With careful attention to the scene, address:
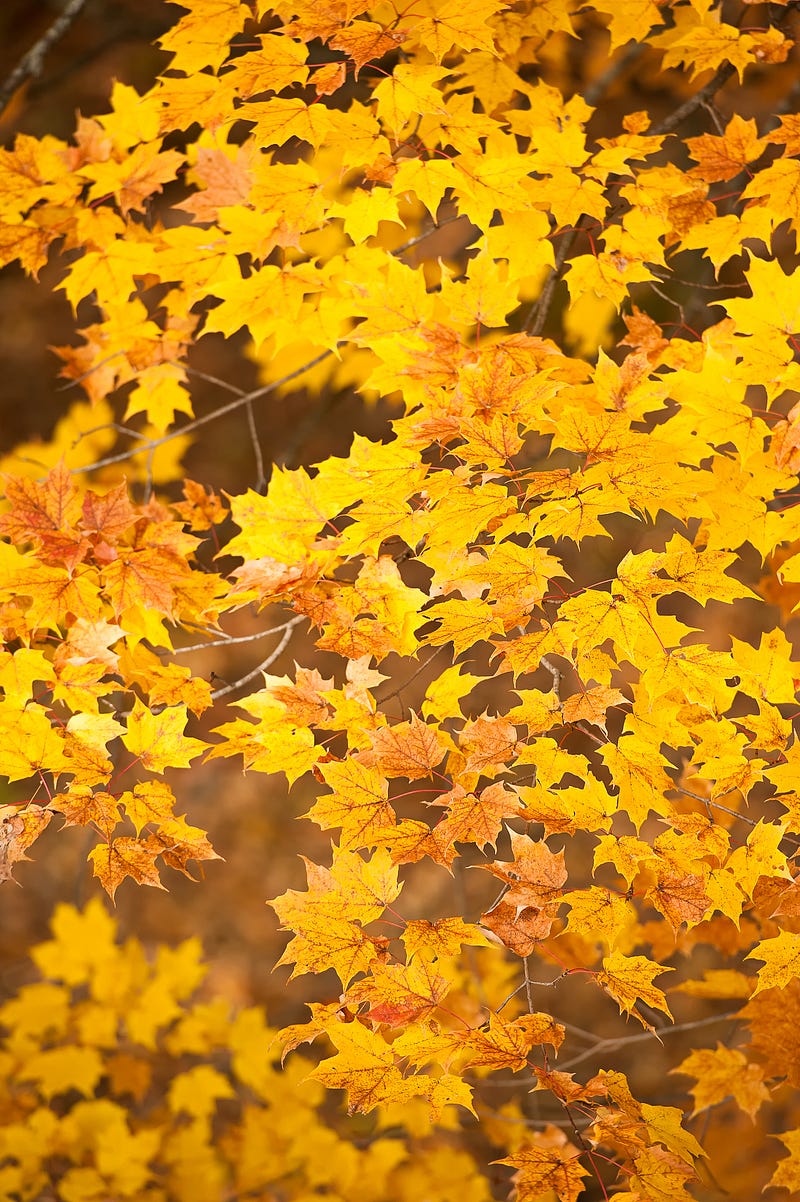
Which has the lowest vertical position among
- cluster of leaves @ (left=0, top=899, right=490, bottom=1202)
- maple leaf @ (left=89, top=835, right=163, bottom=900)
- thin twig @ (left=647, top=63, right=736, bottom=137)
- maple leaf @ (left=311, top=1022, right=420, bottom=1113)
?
cluster of leaves @ (left=0, top=899, right=490, bottom=1202)

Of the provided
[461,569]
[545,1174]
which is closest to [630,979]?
[545,1174]

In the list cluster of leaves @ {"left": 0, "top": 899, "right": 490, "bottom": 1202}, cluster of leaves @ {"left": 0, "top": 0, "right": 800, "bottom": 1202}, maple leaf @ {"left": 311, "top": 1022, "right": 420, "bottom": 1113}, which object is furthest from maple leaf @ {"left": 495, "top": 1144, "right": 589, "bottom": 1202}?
cluster of leaves @ {"left": 0, "top": 899, "right": 490, "bottom": 1202}

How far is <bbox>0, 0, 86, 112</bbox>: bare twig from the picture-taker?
2578mm

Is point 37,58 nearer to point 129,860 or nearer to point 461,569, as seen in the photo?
point 461,569

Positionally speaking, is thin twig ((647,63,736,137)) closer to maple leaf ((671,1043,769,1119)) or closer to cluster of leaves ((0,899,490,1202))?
maple leaf ((671,1043,769,1119))

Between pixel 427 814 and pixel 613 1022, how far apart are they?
143cm

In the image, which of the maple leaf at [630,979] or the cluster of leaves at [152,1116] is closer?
the maple leaf at [630,979]

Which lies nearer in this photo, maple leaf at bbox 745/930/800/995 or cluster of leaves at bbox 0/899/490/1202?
maple leaf at bbox 745/930/800/995

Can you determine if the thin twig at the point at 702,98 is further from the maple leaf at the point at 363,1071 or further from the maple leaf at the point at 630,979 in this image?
the maple leaf at the point at 363,1071

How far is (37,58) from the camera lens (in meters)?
2.61

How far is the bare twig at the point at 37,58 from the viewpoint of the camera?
258 centimetres

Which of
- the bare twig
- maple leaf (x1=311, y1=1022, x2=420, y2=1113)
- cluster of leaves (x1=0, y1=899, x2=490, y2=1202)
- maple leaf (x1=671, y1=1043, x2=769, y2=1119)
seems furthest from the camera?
cluster of leaves (x1=0, y1=899, x2=490, y2=1202)

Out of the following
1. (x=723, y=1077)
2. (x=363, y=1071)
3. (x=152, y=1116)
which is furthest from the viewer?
(x=152, y=1116)

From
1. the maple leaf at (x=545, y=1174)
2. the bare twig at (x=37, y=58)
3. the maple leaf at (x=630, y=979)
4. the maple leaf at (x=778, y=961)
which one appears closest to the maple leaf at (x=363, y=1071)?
the maple leaf at (x=545, y=1174)
